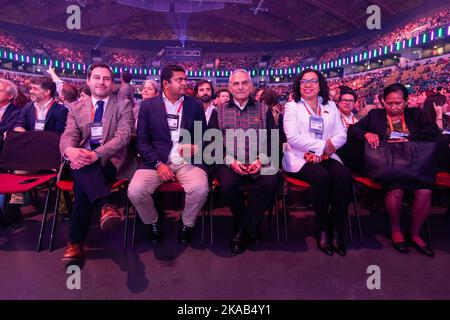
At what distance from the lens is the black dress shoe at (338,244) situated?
8.29 ft

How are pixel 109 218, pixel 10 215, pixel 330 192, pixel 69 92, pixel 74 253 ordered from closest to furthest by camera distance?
pixel 109 218
pixel 74 253
pixel 330 192
pixel 10 215
pixel 69 92

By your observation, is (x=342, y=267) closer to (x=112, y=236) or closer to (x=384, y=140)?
(x=384, y=140)

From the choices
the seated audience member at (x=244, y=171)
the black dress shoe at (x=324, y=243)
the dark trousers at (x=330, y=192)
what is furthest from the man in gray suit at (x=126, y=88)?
the black dress shoe at (x=324, y=243)

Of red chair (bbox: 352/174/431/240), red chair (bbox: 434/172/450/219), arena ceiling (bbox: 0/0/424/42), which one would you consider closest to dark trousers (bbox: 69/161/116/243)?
red chair (bbox: 352/174/431/240)

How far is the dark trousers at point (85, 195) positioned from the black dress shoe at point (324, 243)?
195 centimetres

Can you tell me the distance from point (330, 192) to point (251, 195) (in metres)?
0.75

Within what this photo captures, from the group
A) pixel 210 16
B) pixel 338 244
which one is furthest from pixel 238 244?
pixel 210 16

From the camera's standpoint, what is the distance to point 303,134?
284 centimetres

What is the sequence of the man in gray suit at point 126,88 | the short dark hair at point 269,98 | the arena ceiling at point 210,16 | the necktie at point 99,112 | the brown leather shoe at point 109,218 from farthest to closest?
1. the arena ceiling at point 210,16
2. the man in gray suit at point 126,88
3. the short dark hair at point 269,98
4. the necktie at point 99,112
5. the brown leather shoe at point 109,218

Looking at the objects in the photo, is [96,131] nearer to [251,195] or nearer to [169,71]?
[169,71]

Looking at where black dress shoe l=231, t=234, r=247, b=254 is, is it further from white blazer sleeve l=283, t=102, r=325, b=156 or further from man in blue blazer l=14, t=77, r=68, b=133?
man in blue blazer l=14, t=77, r=68, b=133

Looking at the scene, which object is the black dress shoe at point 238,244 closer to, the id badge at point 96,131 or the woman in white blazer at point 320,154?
the woman in white blazer at point 320,154

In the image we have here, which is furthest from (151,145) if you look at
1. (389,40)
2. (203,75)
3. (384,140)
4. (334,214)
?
(203,75)

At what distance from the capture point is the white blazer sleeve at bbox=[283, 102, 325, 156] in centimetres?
274
